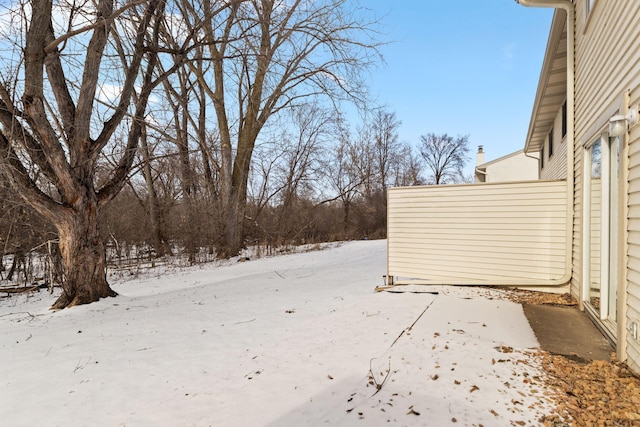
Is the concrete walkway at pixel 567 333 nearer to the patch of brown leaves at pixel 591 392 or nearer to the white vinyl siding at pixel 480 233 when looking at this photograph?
the patch of brown leaves at pixel 591 392

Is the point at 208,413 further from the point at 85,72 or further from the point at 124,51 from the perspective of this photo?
the point at 124,51

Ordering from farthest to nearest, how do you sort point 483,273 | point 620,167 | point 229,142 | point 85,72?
point 229,142 → point 85,72 → point 483,273 → point 620,167

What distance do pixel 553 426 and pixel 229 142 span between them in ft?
46.1

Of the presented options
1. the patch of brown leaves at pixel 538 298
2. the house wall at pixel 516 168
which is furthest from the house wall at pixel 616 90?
the house wall at pixel 516 168

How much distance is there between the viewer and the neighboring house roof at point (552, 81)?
16.9 ft

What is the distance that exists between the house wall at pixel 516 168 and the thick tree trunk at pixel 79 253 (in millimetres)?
17794

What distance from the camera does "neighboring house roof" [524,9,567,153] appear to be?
5145mm

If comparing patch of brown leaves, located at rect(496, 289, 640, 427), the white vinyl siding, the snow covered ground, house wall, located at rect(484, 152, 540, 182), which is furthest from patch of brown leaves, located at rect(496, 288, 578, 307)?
house wall, located at rect(484, 152, 540, 182)

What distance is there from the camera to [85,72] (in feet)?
20.0

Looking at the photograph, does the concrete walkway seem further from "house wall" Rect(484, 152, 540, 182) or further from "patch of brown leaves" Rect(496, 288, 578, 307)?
"house wall" Rect(484, 152, 540, 182)

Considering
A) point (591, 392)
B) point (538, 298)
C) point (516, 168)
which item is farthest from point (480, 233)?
point (516, 168)

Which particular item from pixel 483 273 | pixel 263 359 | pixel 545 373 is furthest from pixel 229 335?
pixel 483 273

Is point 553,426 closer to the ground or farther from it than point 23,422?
farther from it

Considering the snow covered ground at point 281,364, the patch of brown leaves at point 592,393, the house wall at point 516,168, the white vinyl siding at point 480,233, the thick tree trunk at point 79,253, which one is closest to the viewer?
the patch of brown leaves at point 592,393
